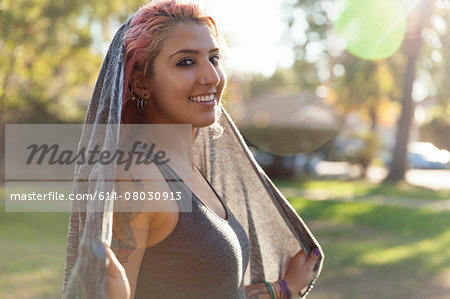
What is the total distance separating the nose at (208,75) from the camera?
1.80 meters

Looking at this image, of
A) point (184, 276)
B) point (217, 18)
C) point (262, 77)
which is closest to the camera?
point (184, 276)

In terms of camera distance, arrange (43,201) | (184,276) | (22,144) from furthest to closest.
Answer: (22,144) < (43,201) < (184,276)

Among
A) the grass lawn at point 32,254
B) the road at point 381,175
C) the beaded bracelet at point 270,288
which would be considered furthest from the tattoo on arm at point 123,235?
the road at point 381,175

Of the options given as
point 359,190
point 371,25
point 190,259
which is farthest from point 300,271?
point 371,25

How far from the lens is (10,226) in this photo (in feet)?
35.5

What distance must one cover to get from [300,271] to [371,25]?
59.9 ft

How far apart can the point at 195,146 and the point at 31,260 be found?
6497 mm

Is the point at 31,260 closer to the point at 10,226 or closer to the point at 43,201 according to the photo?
the point at 10,226

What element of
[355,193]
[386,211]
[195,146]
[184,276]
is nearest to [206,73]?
[195,146]

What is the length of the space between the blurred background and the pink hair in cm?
16

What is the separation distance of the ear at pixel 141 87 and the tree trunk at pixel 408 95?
66.9 feet

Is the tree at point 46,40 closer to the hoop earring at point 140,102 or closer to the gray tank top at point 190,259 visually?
the hoop earring at point 140,102

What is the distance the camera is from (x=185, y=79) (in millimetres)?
1771

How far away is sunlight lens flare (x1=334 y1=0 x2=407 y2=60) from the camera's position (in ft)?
62.7
